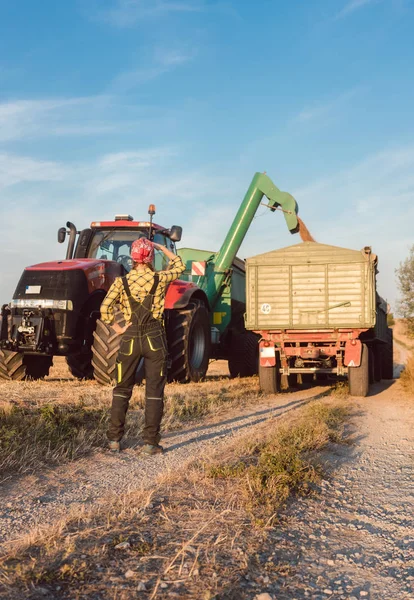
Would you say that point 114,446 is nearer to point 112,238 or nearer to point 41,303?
point 41,303

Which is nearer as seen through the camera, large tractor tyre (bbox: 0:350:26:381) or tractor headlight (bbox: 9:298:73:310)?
tractor headlight (bbox: 9:298:73:310)

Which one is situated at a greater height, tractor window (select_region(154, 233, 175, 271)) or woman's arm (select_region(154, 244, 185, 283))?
tractor window (select_region(154, 233, 175, 271))

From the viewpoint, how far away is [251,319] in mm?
11383

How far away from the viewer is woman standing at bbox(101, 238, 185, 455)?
18.2 ft

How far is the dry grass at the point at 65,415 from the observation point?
16.4ft

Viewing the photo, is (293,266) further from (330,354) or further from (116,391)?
(116,391)

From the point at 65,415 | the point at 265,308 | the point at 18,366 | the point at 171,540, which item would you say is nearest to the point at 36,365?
the point at 18,366

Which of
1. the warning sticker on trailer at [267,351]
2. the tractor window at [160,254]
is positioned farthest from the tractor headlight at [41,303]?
the warning sticker on trailer at [267,351]

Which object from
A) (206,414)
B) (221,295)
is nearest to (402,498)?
(206,414)

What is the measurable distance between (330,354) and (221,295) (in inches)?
146

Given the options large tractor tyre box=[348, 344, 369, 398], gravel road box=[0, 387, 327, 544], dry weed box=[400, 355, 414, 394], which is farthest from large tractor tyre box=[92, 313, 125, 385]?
dry weed box=[400, 355, 414, 394]

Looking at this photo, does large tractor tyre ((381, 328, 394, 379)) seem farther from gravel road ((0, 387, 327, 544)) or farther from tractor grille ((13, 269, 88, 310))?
gravel road ((0, 387, 327, 544))

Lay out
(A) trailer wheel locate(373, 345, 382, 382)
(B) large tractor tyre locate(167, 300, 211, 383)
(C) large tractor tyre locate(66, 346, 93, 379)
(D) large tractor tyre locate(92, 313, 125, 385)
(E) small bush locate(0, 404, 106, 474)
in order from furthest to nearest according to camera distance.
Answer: (A) trailer wheel locate(373, 345, 382, 382)
(B) large tractor tyre locate(167, 300, 211, 383)
(C) large tractor tyre locate(66, 346, 93, 379)
(D) large tractor tyre locate(92, 313, 125, 385)
(E) small bush locate(0, 404, 106, 474)

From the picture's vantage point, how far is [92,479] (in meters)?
4.58
